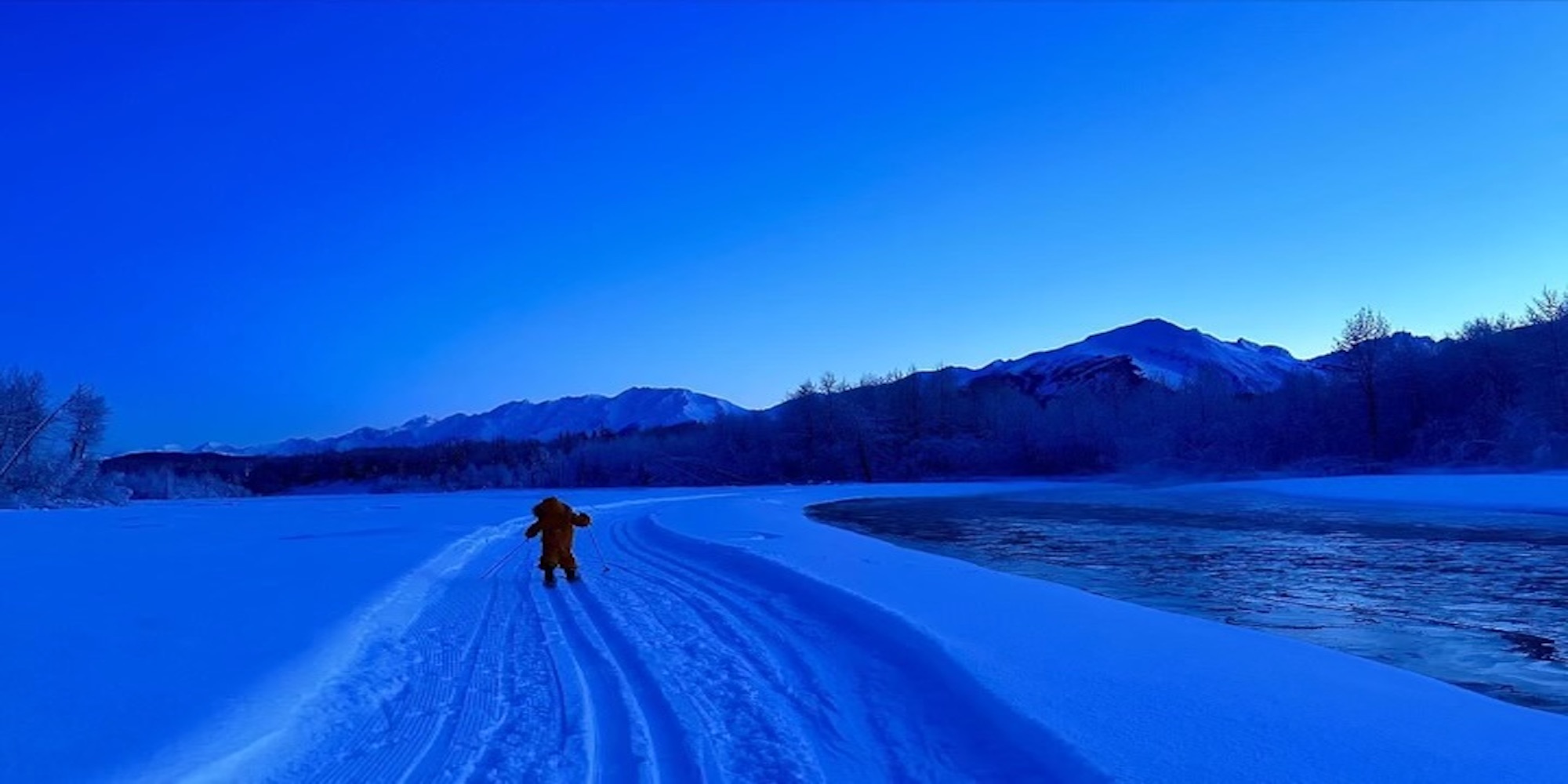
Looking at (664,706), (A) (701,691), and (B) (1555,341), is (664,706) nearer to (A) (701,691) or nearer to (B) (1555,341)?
(A) (701,691)

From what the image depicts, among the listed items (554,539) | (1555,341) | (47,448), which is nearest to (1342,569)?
(554,539)

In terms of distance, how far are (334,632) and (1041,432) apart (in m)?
71.2

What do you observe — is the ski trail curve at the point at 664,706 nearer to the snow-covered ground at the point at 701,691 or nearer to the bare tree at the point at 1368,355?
the snow-covered ground at the point at 701,691

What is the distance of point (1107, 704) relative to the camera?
18.2 ft

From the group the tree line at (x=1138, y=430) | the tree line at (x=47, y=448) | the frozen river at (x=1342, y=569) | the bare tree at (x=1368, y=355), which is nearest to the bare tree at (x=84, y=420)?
the tree line at (x=47, y=448)

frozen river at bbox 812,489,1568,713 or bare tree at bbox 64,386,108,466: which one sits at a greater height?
bare tree at bbox 64,386,108,466

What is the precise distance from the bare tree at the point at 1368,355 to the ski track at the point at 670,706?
61.2 m

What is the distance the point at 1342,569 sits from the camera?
14133mm

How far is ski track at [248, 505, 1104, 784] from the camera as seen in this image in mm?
4862

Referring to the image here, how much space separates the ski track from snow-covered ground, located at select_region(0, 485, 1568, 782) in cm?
3

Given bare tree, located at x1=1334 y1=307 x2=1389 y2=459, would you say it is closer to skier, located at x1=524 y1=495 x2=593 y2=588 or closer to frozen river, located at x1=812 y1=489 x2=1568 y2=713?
frozen river, located at x1=812 y1=489 x2=1568 y2=713

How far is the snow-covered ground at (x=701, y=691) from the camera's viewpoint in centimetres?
471

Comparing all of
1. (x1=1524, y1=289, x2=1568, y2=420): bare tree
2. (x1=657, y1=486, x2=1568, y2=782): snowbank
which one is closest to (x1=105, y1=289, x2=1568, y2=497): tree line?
(x1=1524, y1=289, x2=1568, y2=420): bare tree

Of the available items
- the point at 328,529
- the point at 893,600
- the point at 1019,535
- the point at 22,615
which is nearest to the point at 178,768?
the point at 22,615
